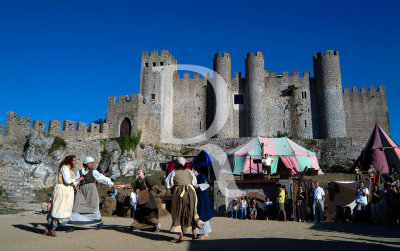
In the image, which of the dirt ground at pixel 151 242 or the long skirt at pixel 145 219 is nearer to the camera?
the dirt ground at pixel 151 242

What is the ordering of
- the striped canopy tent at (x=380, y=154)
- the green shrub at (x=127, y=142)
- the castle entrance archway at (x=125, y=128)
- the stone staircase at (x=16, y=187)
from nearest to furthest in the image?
1. the striped canopy tent at (x=380, y=154)
2. the stone staircase at (x=16, y=187)
3. the green shrub at (x=127, y=142)
4. the castle entrance archway at (x=125, y=128)

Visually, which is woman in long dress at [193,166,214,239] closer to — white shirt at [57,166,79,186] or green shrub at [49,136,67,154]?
white shirt at [57,166,79,186]

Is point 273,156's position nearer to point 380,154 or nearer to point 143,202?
point 380,154

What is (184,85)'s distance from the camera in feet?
107

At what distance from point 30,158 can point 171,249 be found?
15.4 meters

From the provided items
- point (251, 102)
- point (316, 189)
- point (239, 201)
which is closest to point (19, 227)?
point (239, 201)

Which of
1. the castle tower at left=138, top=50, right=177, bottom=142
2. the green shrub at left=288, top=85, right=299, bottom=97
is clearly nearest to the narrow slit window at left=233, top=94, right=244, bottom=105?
the green shrub at left=288, top=85, right=299, bottom=97

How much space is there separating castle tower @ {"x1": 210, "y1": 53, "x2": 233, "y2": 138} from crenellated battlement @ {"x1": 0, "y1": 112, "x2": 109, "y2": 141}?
11.1 metres

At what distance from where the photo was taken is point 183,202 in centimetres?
520

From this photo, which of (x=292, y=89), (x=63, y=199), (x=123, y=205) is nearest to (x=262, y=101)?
(x=292, y=89)

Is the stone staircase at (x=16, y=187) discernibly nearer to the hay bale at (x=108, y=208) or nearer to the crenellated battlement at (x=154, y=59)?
the hay bale at (x=108, y=208)

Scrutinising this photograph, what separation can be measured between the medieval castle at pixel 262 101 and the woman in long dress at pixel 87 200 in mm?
21793

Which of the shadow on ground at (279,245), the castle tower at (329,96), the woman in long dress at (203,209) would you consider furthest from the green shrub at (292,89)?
the shadow on ground at (279,245)

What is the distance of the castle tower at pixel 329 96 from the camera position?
1137 inches
